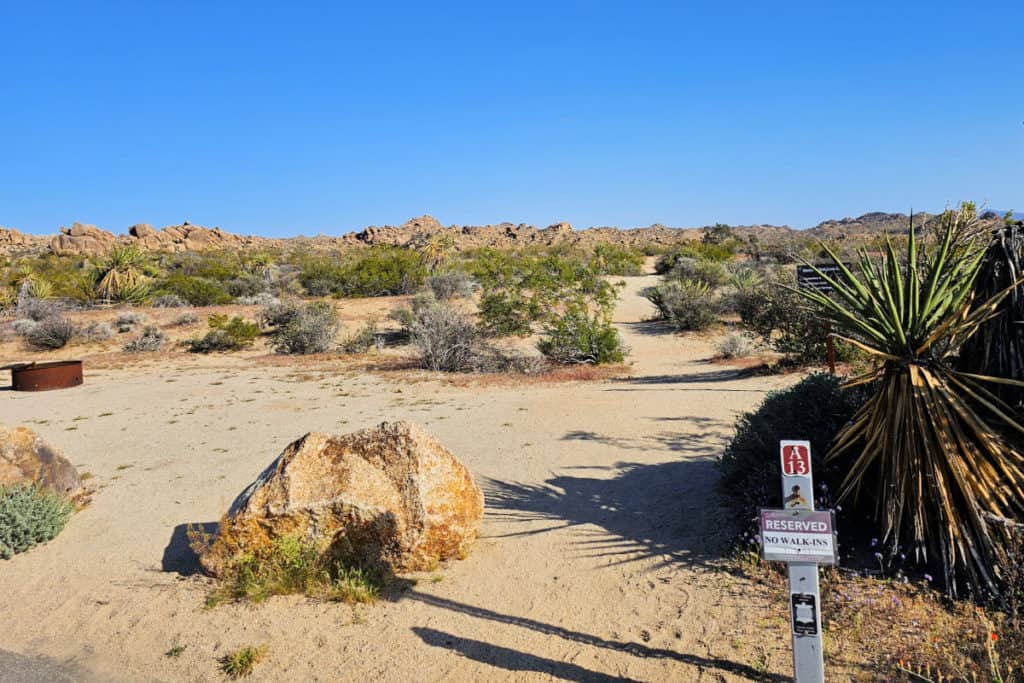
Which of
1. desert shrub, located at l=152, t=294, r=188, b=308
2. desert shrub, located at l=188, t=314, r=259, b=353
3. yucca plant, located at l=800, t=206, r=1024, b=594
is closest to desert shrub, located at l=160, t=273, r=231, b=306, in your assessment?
desert shrub, located at l=152, t=294, r=188, b=308

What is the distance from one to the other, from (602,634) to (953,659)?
1.98 metres

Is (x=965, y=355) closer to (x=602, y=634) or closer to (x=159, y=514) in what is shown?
(x=602, y=634)

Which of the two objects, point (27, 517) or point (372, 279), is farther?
point (372, 279)

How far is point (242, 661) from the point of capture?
426 centimetres

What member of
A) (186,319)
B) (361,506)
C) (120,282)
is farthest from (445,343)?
(120,282)

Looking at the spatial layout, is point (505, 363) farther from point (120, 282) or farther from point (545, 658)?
point (120, 282)

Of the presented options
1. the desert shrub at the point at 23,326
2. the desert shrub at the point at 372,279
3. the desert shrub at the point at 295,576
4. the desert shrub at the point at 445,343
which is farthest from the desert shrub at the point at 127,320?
the desert shrub at the point at 295,576

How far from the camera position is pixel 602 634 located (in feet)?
14.3

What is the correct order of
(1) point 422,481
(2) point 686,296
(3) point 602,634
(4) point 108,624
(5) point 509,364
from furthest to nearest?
1. (2) point 686,296
2. (5) point 509,364
3. (1) point 422,481
4. (4) point 108,624
5. (3) point 602,634

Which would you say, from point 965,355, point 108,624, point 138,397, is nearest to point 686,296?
point 138,397

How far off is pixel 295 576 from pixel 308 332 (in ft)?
52.9

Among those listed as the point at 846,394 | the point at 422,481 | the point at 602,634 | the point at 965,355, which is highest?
the point at 965,355

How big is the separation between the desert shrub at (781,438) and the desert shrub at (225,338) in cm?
1831

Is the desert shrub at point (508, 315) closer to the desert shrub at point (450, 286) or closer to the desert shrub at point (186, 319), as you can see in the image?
the desert shrub at point (450, 286)
